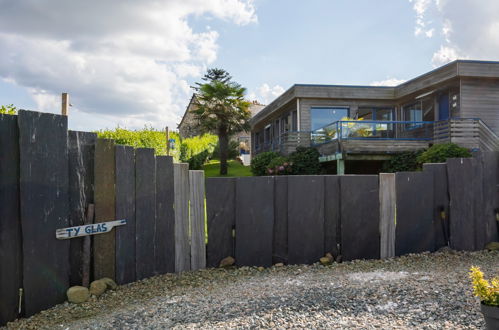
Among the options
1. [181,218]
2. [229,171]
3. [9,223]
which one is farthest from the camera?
[229,171]

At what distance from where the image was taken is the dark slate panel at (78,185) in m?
3.50

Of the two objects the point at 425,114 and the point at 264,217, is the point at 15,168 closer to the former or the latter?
the point at 264,217

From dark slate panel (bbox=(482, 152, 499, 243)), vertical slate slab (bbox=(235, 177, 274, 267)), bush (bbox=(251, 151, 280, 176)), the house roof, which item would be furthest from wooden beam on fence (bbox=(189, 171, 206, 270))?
bush (bbox=(251, 151, 280, 176))

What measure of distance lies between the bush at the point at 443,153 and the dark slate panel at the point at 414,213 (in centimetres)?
741

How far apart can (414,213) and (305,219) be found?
1595 millimetres

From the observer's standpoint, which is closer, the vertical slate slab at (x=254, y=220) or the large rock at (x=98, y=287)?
the large rock at (x=98, y=287)

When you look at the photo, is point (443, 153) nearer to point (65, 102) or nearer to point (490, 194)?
point (490, 194)

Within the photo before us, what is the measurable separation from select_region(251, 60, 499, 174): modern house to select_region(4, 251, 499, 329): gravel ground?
32.6 feet

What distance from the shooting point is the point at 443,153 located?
11.7 metres

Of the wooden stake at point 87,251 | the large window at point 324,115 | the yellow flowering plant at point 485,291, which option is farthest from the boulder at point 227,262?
the large window at point 324,115

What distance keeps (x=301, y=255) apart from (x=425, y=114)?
14750mm

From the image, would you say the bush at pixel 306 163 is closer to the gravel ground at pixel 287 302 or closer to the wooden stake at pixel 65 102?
the gravel ground at pixel 287 302

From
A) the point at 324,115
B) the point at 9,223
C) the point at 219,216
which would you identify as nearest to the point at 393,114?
the point at 324,115

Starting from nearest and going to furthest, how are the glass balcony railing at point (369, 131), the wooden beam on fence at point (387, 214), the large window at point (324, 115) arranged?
the wooden beam on fence at point (387, 214)
the glass balcony railing at point (369, 131)
the large window at point (324, 115)
